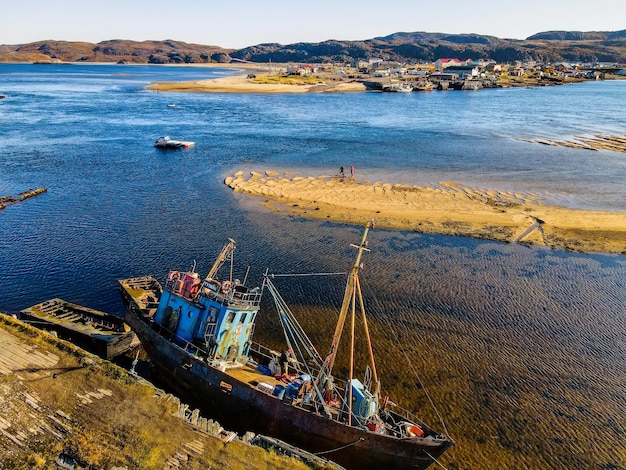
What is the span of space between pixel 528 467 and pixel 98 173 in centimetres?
5753

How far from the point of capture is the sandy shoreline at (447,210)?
39.8m

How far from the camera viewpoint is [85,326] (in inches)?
977

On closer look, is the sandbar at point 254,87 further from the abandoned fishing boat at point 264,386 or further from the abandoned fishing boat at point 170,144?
the abandoned fishing boat at point 264,386

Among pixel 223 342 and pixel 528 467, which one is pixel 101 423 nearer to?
pixel 223 342

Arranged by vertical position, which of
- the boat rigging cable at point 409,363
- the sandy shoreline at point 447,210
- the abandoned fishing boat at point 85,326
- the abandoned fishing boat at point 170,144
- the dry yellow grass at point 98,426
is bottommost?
the boat rigging cable at point 409,363

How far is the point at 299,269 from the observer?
33.2 m

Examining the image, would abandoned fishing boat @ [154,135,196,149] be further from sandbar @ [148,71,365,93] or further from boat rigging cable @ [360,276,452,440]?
sandbar @ [148,71,365,93]

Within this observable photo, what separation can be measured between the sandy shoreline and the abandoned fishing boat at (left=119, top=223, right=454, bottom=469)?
23.4 meters

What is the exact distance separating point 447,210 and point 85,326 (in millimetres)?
35173

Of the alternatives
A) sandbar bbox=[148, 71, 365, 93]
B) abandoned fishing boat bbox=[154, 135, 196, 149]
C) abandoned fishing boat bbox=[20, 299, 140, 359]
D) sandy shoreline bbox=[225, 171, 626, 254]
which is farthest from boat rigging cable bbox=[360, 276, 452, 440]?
sandbar bbox=[148, 71, 365, 93]

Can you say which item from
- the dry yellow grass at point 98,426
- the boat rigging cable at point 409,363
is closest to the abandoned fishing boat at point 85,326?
the dry yellow grass at point 98,426

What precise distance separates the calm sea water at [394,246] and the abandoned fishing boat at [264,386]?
155 inches

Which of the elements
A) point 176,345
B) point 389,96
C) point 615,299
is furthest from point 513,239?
point 389,96

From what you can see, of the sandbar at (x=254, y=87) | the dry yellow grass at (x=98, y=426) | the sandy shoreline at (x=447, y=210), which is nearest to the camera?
the dry yellow grass at (x=98, y=426)
